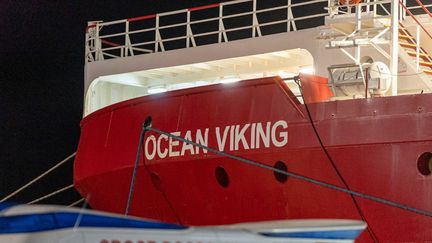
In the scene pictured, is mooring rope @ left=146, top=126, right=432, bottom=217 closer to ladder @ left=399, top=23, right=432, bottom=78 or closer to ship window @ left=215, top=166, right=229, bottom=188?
ship window @ left=215, top=166, right=229, bottom=188

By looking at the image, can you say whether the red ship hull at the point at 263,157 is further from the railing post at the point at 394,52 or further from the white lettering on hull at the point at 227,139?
the railing post at the point at 394,52

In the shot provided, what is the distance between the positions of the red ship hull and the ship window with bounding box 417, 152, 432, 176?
5 cm

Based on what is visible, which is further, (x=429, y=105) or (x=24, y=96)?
(x=24, y=96)

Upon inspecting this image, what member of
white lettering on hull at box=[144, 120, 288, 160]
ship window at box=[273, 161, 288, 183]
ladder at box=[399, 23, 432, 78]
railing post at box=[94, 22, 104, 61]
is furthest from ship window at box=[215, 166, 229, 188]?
railing post at box=[94, 22, 104, 61]

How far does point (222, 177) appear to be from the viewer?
11.8m

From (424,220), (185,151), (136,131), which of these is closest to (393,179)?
(424,220)

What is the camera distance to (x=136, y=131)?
41.9 feet

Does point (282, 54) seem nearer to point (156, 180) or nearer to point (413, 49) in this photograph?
point (413, 49)

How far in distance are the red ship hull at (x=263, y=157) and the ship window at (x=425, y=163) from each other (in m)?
0.05

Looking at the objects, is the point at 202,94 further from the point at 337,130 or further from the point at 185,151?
the point at 337,130

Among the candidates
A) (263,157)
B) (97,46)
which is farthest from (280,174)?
(97,46)

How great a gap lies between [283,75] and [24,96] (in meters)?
15.2

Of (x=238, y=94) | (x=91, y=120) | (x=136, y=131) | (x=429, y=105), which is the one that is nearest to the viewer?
(x=429, y=105)

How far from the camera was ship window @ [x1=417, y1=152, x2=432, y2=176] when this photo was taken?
10055 millimetres
